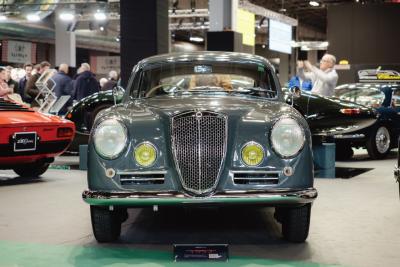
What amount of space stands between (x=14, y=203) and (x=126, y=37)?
6.57 meters

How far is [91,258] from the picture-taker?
4.44 metres

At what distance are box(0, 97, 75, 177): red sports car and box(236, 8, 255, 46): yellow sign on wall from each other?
30.5 ft

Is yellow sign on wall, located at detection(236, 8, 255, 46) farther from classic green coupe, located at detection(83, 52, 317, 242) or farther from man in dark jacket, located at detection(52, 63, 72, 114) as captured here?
classic green coupe, located at detection(83, 52, 317, 242)

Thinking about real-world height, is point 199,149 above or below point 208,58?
below

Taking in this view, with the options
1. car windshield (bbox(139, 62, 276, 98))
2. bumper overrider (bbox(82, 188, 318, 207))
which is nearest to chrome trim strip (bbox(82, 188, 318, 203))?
bumper overrider (bbox(82, 188, 318, 207))

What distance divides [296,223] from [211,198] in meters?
0.76

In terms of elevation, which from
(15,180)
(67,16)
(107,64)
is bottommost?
(15,180)

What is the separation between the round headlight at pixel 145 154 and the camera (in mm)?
4484

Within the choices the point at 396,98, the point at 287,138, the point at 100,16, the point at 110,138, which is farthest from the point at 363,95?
the point at 100,16

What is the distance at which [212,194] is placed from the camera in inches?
173

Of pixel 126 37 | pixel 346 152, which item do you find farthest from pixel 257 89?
pixel 126 37

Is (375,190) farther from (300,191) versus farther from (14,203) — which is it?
(14,203)

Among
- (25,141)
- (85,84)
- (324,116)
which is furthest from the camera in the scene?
(85,84)

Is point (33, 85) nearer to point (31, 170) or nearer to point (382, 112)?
point (31, 170)
